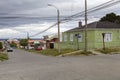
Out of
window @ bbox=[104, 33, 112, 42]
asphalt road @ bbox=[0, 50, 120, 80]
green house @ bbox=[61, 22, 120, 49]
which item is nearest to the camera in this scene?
asphalt road @ bbox=[0, 50, 120, 80]

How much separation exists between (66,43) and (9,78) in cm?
5229

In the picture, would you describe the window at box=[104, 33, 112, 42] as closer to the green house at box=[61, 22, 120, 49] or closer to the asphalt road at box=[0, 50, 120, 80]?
the green house at box=[61, 22, 120, 49]

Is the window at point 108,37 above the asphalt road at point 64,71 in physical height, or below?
above

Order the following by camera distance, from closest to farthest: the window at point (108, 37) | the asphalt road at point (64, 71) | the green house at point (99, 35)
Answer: the asphalt road at point (64, 71), the green house at point (99, 35), the window at point (108, 37)

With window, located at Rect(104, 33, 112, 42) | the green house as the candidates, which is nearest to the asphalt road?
the green house

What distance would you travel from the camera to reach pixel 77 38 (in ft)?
200

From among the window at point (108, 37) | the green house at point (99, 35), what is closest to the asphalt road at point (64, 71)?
the green house at point (99, 35)

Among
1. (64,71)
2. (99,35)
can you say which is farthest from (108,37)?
(64,71)

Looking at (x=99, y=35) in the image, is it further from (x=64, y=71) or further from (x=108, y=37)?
(x=64, y=71)

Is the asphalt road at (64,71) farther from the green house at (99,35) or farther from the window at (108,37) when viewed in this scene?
the window at (108,37)

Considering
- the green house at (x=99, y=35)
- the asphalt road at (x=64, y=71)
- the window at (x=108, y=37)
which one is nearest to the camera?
the asphalt road at (x=64, y=71)

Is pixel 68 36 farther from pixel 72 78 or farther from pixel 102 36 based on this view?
pixel 72 78

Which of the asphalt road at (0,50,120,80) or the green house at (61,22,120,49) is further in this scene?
the green house at (61,22,120,49)

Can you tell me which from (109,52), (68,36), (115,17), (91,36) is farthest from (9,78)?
(115,17)
